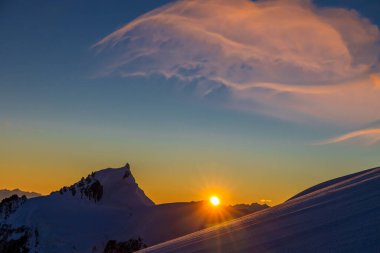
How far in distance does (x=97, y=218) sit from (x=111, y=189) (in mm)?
19387

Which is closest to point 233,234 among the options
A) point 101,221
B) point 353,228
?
point 353,228

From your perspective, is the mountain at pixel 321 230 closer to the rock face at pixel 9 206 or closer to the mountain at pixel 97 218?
the mountain at pixel 97 218

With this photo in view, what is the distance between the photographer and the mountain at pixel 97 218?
3383 inches

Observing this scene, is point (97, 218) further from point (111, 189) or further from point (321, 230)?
point (321, 230)

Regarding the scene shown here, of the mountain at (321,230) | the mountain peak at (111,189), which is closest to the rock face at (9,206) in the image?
the mountain peak at (111,189)

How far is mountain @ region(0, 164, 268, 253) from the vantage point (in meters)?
85.9

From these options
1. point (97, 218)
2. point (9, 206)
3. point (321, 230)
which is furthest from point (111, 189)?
point (321, 230)

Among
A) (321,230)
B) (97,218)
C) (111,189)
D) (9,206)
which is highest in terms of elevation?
(9,206)

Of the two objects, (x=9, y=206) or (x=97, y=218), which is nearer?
(x=97, y=218)

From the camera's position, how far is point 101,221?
3890 inches

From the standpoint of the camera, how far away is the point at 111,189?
120m

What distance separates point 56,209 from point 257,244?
105 m

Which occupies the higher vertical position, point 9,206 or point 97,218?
point 9,206

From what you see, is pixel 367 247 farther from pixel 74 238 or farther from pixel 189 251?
pixel 74 238
